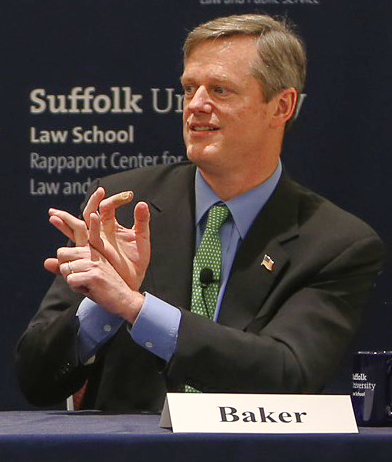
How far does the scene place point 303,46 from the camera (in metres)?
3.55

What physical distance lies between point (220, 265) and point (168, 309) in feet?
1.44

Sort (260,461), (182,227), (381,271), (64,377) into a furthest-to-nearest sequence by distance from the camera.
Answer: (381,271)
(182,227)
(64,377)
(260,461)

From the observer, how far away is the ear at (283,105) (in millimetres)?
3287

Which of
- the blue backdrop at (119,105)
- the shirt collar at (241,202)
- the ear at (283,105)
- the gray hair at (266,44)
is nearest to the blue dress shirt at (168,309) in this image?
the shirt collar at (241,202)

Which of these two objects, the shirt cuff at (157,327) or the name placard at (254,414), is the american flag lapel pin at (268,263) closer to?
the shirt cuff at (157,327)

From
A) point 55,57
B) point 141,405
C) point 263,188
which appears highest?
point 55,57

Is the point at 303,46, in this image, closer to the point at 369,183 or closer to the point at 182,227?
the point at 369,183

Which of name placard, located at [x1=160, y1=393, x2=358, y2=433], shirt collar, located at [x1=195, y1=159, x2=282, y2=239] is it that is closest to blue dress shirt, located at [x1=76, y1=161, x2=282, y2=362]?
shirt collar, located at [x1=195, y1=159, x2=282, y2=239]

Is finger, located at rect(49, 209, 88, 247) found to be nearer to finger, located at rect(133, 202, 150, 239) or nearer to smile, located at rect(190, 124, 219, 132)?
finger, located at rect(133, 202, 150, 239)

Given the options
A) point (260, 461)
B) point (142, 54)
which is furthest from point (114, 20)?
point (260, 461)

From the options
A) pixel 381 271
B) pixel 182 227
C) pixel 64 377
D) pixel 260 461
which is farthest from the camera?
pixel 381 271

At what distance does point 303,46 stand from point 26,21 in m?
0.80

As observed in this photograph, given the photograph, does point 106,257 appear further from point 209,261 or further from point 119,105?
point 119,105

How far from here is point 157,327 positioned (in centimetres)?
270
